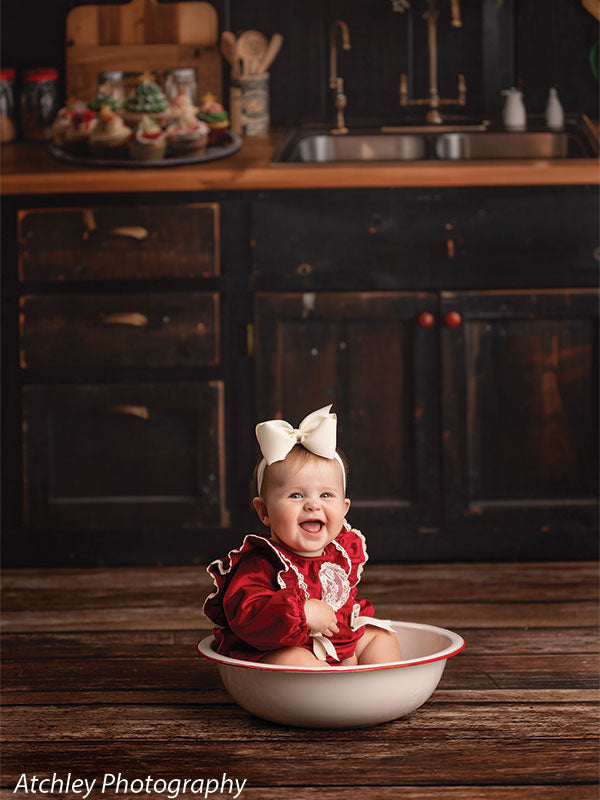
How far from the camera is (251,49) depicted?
10.6ft

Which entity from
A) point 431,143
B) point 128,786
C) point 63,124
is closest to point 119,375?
point 63,124

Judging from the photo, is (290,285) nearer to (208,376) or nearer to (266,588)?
(208,376)

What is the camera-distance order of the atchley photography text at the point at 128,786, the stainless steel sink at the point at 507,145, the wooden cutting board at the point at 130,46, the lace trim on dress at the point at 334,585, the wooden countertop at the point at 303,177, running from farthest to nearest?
the wooden cutting board at the point at 130,46, the stainless steel sink at the point at 507,145, the wooden countertop at the point at 303,177, the lace trim on dress at the point at 334,585, the atchley photography text at the point at 128,786

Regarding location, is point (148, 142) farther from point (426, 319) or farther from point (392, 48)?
point (392, 48)

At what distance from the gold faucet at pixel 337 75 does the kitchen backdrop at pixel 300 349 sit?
0.63 m

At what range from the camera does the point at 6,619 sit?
2260 mm

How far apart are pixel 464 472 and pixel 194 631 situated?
833 mm

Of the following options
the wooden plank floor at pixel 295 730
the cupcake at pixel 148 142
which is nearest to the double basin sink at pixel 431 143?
the cupcake at pixel 148 142

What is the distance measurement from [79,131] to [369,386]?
962mm

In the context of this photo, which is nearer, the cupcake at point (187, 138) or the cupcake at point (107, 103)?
the cupcake at point (187, 138)

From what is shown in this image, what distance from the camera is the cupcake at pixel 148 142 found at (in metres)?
2.71

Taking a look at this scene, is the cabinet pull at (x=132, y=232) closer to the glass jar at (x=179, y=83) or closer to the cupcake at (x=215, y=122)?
the cupcake at (x=215, y=122)

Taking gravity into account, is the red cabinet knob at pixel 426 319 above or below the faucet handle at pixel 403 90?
below

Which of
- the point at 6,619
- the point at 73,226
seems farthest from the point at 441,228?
the point at 6,619
